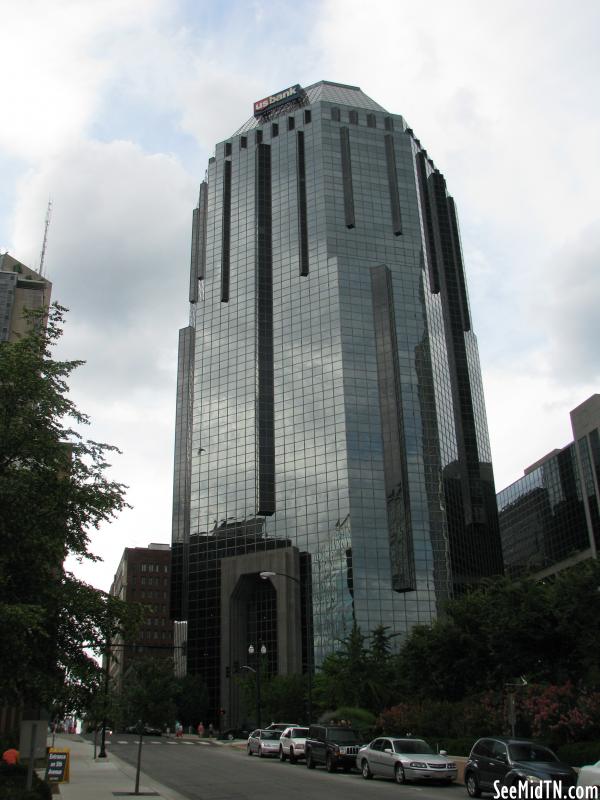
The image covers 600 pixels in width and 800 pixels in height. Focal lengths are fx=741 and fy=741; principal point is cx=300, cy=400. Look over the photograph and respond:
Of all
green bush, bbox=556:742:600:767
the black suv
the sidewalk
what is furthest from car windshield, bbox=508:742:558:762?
the sidewalk

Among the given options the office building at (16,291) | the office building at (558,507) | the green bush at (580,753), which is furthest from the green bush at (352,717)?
the office building at (16,291)

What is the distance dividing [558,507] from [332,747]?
9875 centimetres

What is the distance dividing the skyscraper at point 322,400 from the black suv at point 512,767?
81.6 meters

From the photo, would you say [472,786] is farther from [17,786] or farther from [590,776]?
[17,786]

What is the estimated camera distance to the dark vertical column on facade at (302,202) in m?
132

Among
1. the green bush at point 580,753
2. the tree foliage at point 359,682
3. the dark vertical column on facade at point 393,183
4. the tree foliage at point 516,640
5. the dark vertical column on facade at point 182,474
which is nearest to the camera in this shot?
the green bush at point 580,753

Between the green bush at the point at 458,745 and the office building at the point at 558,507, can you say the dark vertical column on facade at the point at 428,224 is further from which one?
the green bush at the point at 458,745

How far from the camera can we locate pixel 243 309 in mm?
133125

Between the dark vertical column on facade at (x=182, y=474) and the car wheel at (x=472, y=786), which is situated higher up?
the dark vertical column on facade at (x=182, y=474)

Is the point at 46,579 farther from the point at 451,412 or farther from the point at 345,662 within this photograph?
the point at 451,412

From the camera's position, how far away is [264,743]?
1688 inches

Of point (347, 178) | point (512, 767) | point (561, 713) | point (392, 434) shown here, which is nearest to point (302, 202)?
point (347, 178)

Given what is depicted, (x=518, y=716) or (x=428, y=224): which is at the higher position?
(x=428, y=224)

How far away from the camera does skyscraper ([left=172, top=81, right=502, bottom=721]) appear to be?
111 meters
